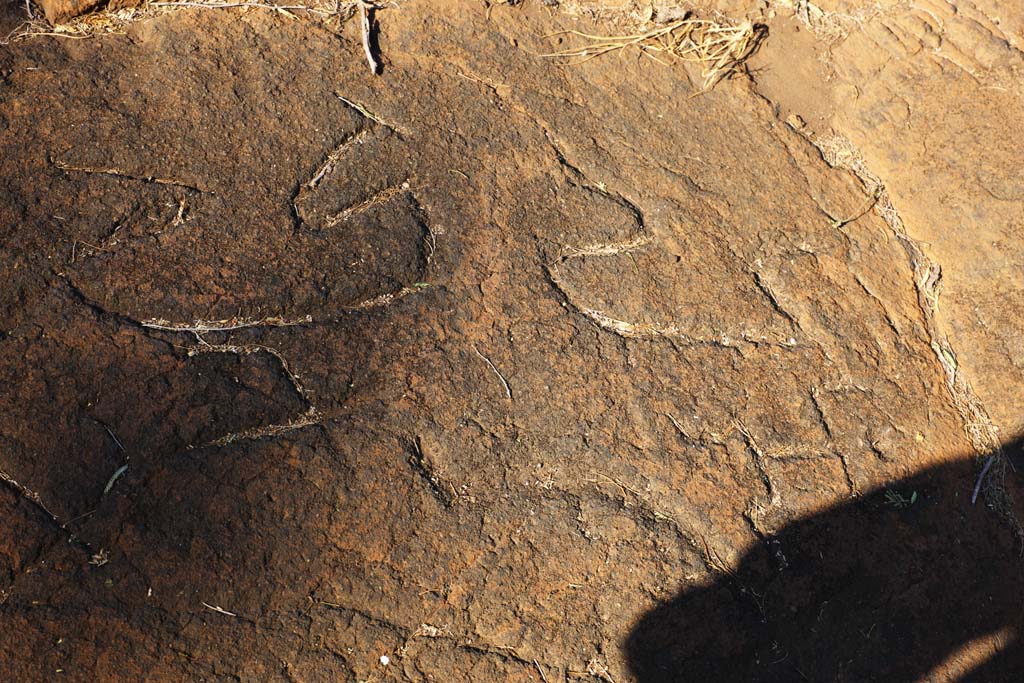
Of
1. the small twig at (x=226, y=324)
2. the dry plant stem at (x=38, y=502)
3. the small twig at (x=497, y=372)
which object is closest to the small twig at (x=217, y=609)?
the dry plant stem at (x=38, y=502)

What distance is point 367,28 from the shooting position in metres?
2.65

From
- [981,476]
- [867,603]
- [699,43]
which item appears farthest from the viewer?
[699,43]

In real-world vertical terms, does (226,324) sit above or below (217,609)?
above

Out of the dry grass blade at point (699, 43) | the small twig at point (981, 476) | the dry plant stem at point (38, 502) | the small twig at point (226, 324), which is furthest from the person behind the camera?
the dry grass blade at point (699, 43)

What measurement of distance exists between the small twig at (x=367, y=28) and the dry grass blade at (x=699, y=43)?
68 cm

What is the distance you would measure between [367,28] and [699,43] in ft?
4.22

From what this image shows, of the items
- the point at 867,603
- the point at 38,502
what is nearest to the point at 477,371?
the point at 38,502

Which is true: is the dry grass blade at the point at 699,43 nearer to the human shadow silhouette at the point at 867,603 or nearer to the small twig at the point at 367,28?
the small twig at the point at 367,28

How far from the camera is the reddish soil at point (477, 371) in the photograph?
180 centimetres

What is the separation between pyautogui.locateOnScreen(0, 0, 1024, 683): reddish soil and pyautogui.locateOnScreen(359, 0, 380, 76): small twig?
46 millimetres

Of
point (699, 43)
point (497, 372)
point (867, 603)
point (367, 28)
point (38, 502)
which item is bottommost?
point (38, 502)

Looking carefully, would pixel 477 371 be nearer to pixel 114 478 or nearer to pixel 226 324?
pixel 226 324

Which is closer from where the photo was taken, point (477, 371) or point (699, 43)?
point (477, 371)

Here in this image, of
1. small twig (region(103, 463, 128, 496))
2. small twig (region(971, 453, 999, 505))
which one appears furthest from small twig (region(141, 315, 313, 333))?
small twig (region(971, 453, 999, 505))
